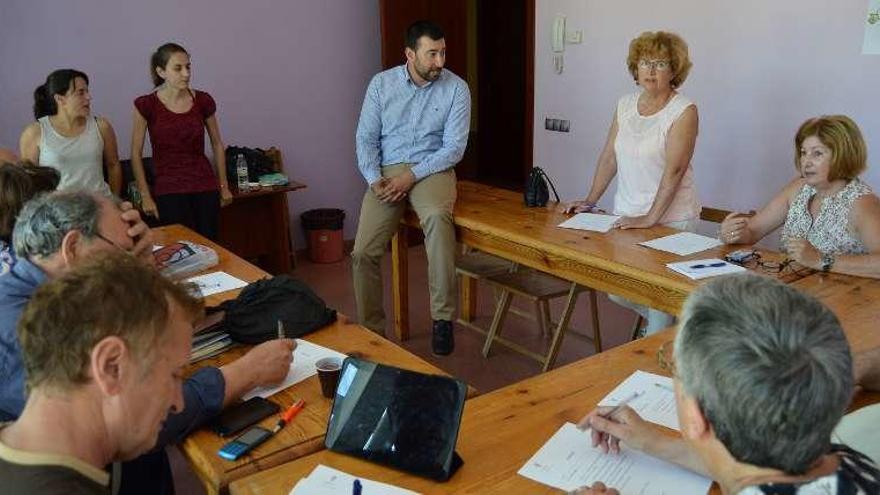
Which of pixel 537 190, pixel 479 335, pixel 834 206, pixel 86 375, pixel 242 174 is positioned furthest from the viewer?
pixel 242 174

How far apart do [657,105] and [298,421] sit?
2178mm

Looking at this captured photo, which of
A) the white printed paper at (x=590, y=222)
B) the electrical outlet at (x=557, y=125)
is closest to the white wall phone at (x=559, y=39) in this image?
the electrical outlet at (x=557, y=125)

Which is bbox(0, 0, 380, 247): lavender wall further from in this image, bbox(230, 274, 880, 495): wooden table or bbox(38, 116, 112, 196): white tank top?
bbox(230, 274, 880, 495): wooden table

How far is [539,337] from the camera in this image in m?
3.83

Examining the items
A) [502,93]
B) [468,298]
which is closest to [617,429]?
[468,298]

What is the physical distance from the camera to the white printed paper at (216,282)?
2.28 m

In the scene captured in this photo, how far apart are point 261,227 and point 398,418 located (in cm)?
368

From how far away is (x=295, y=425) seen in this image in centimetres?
150

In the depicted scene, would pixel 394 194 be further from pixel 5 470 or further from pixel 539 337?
pixel 5 470

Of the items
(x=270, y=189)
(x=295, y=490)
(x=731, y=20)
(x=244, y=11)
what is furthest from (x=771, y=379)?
(x=244, y=11)

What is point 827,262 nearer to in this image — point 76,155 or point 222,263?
point 222,263

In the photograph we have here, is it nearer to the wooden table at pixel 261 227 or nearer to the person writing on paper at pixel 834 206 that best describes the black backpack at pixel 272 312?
the person writing on paper at pixel 834 206

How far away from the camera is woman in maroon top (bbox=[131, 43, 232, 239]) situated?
387 centimetres

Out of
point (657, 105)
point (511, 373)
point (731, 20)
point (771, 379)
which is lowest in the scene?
point (511, 373)
